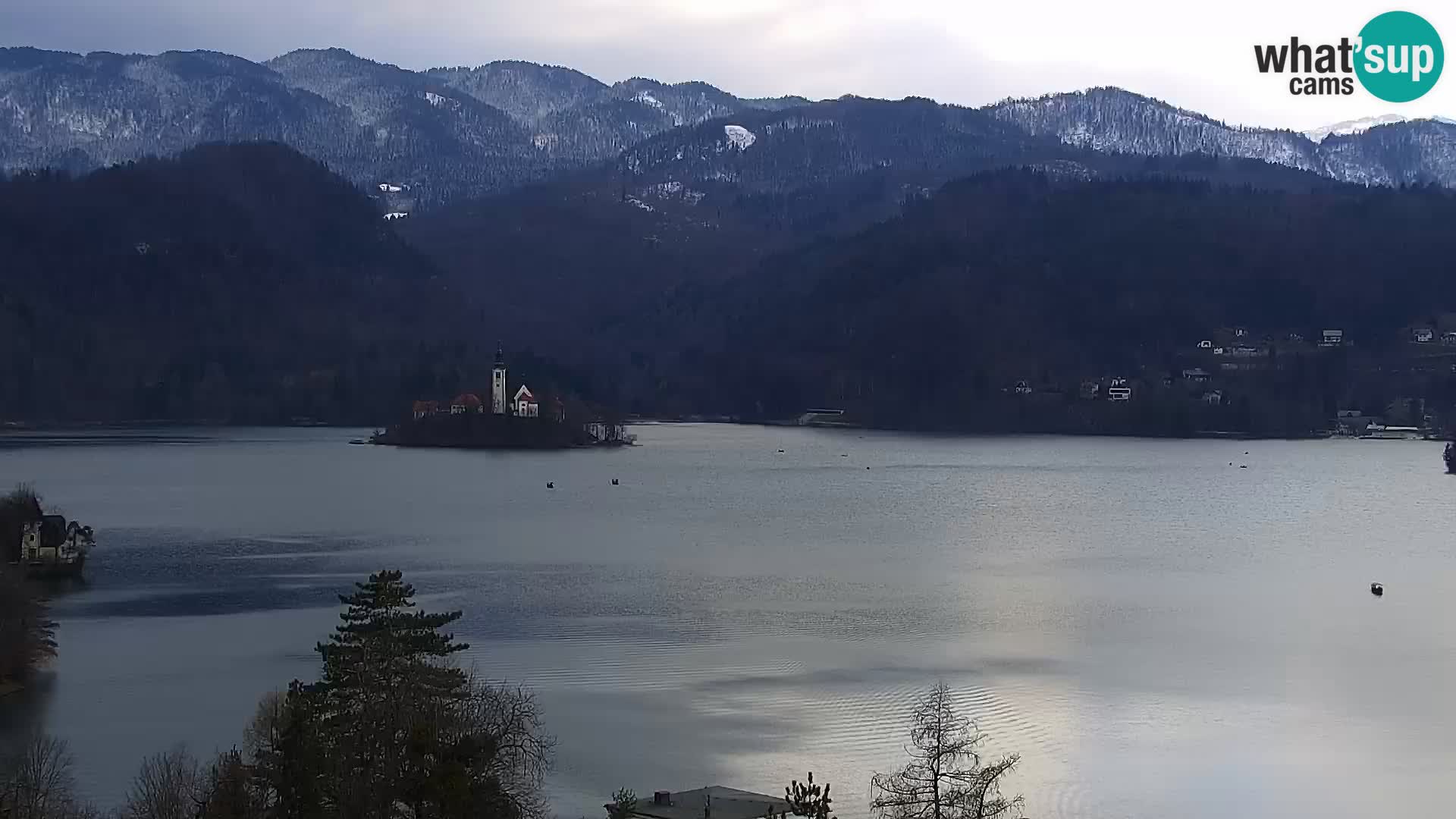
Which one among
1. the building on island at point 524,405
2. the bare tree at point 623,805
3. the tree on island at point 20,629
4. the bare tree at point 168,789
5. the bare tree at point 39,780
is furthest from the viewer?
the building on island at point 524,405

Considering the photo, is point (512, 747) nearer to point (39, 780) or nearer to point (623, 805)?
point (623, 805)

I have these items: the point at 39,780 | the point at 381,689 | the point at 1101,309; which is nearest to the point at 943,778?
the point at 381,689

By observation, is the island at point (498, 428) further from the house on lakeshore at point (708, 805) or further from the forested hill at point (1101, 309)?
the house on lakeshore at point (708, 805)

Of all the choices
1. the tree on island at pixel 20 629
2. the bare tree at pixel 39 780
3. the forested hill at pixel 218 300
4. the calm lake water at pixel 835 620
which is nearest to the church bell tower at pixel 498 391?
the forested hill at pixel 218 300

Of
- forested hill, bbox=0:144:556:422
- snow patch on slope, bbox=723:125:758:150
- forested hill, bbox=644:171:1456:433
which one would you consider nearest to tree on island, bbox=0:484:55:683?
forested hill, bbox=0:144:556:422

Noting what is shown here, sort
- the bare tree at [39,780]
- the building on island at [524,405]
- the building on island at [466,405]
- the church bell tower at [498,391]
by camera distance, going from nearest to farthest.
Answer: the bare tree at [39,780] → the church bell tower at [498,391] → the building on island at [466,405] → the building on island at [524,405]

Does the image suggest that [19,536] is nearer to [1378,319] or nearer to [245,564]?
[245,564]
